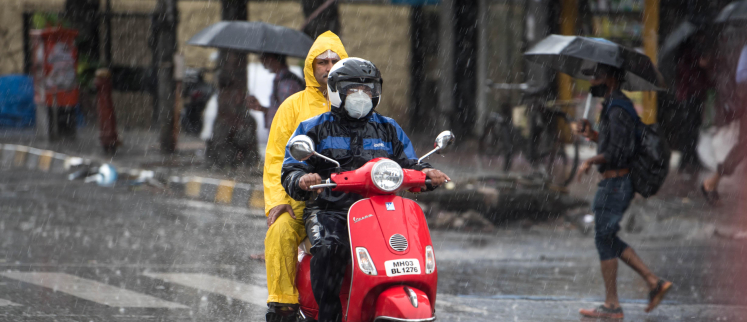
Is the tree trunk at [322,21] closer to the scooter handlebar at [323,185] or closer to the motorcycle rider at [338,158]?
the motorcycle rider at [338,158]

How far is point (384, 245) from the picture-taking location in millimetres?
3988

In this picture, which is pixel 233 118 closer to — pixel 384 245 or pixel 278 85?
pixel 278 85

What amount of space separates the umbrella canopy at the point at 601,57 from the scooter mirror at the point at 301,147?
118 inches

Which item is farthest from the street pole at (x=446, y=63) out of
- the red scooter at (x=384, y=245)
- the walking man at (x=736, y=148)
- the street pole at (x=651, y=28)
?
the red scooter at (x=384, y=245)

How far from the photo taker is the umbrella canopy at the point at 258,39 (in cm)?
882

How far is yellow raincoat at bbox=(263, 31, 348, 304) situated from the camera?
183 inches

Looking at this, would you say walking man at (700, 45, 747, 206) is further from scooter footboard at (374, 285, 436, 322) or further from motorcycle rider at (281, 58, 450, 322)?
scooter footboard at (374, 285, 436, 322)

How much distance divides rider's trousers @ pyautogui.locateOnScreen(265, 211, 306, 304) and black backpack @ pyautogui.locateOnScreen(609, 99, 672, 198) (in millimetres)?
2687

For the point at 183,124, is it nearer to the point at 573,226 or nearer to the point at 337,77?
the point at 573,226

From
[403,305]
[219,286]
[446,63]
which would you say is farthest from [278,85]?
[446,63]

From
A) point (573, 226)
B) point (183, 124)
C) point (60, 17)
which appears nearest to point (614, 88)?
point (573, 226)

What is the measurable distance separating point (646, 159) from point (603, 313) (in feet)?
3.46

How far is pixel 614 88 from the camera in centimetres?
652

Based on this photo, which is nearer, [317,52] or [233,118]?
[317,52]
